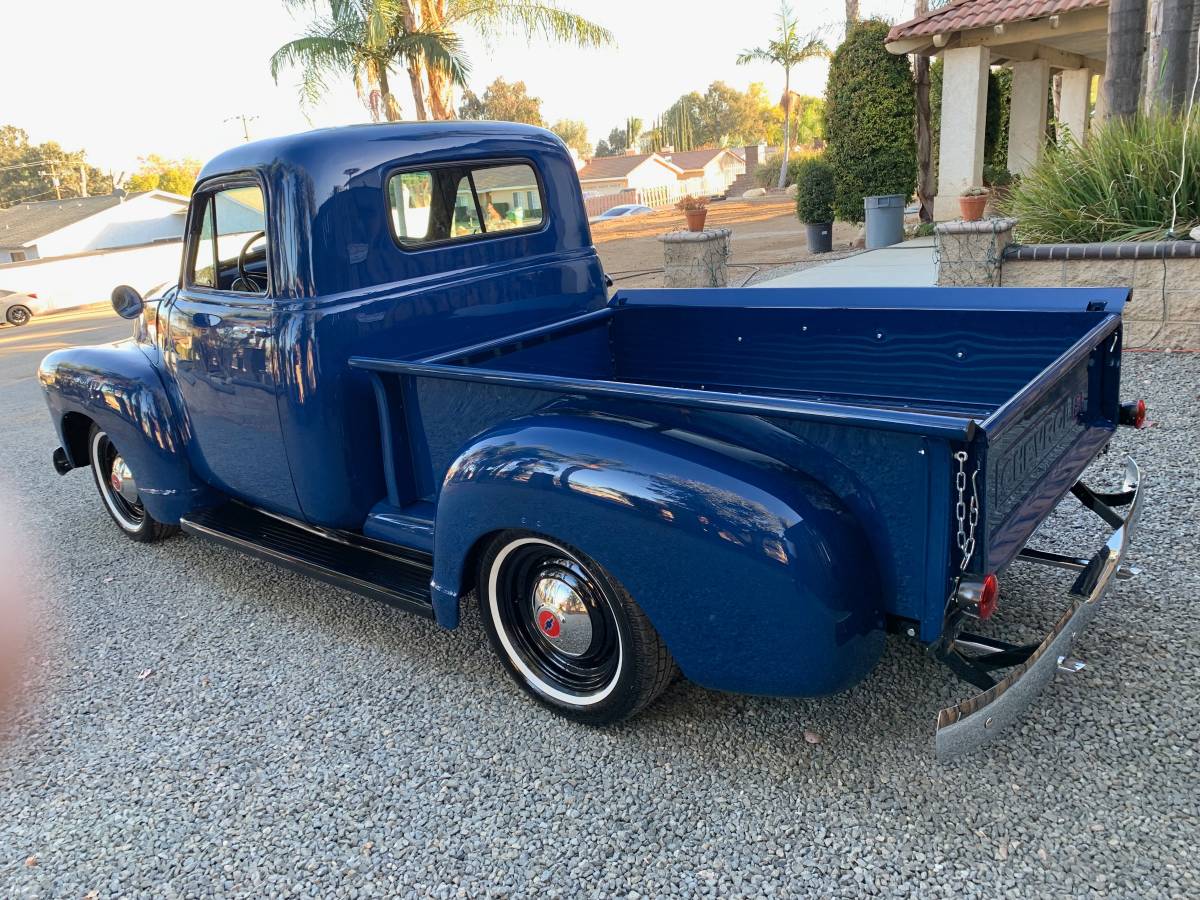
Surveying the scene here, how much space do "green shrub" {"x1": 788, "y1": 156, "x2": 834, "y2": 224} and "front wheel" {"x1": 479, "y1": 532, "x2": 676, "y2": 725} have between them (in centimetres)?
1292

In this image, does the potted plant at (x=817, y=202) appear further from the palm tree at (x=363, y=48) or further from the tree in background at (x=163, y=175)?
the tree in background at (x=163, y=175)

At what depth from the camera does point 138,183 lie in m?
74.9

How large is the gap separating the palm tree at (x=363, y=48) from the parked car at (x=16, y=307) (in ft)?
27.3

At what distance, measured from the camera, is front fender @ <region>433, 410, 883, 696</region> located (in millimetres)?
2141

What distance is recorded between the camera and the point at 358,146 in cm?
325

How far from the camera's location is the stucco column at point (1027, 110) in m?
16.2

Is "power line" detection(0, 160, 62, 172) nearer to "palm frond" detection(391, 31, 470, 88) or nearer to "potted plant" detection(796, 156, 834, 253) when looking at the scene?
"palm frond" detection(391, 31, 470, 88)

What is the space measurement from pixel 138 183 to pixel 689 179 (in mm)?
47139

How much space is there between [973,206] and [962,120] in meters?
5.55

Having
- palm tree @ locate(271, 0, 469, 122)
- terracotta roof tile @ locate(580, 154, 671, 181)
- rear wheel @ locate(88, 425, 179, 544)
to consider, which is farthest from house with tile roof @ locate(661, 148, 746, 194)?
rear wheel @ locate(88, 425, 179, 544)

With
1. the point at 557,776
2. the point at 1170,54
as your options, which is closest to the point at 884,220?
the point at 1170,54

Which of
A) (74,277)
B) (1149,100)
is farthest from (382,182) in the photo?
(74,277)

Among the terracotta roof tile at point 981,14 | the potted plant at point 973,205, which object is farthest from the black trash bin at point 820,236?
the potted plant at point 973,205

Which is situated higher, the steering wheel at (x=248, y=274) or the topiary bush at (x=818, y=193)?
the steering wheel at (x=248, y=274)
